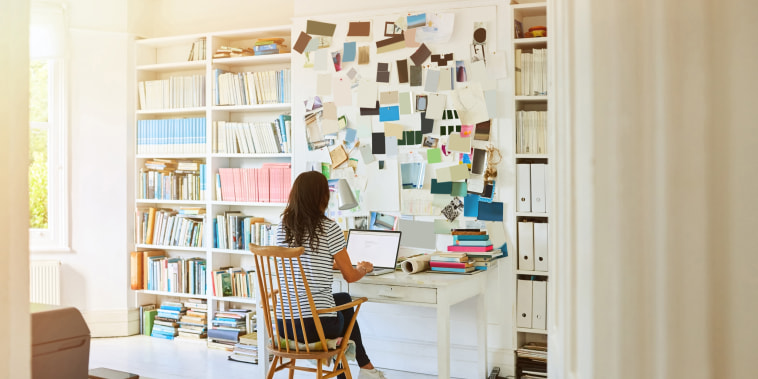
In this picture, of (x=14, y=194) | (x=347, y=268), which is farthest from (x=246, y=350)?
(x=14, y=194)

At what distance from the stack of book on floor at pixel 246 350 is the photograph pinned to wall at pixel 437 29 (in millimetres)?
2336

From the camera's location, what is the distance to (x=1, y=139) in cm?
62

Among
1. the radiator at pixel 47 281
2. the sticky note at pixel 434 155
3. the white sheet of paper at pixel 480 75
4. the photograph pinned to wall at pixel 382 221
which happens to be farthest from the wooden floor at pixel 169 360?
the white sheet of paper at pixel 480 75

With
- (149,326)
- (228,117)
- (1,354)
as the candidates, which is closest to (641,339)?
(1,354)

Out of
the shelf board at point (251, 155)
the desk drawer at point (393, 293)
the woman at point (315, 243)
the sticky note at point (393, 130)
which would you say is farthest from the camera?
the shelf board at point (251, 155)

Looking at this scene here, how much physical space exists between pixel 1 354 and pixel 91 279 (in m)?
5.18

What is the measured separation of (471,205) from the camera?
13.2ft

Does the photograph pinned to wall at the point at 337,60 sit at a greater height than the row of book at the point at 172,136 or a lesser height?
greater

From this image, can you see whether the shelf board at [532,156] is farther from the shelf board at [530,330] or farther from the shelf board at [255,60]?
the shelf board at [255,60]

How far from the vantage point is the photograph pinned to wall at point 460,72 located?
4.04 m

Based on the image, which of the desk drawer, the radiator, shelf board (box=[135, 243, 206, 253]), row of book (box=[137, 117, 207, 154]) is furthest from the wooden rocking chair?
the radiator

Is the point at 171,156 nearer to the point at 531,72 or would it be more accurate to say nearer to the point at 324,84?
the point at 324,84

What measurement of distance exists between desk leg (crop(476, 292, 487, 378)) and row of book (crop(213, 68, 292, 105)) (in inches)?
78.8

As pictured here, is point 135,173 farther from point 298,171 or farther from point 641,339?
point 641,339
